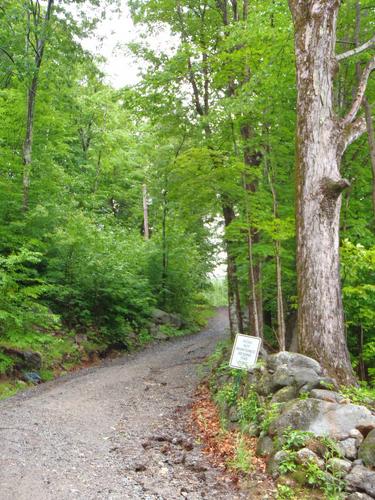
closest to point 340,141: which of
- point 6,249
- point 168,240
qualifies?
point 6,249

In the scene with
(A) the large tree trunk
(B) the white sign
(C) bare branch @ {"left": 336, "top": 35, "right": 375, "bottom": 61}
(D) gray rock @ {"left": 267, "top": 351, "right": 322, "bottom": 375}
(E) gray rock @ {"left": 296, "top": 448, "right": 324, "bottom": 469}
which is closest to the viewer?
(E) gray rock @ {"left": 296, "top": 448, "right": 324, "bottom": 469}

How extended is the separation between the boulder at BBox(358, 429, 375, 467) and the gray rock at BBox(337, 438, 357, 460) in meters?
0.06

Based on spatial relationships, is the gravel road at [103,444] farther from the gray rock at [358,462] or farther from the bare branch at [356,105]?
the bare branch at [356,105]

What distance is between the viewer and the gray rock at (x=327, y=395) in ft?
16.6

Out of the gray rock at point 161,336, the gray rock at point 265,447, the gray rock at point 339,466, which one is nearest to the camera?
the gray rock at point 339,466

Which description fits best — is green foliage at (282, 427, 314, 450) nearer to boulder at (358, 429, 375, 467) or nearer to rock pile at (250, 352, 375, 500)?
rock pile at (250, 352, 375, 500)

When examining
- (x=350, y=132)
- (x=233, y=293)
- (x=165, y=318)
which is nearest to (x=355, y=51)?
(x=350, y=132)

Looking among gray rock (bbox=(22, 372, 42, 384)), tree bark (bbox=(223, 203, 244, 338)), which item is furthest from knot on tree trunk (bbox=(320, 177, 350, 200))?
gray rock (bbox=(22, 372, 42, 384))

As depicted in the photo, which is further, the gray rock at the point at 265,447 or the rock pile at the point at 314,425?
the gray rock at the point at 265,447

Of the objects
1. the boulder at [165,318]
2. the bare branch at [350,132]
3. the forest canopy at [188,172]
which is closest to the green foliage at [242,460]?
the forest canopy at [188,172]

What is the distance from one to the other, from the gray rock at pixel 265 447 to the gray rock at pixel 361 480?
3.16ft

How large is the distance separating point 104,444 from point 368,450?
3361mm

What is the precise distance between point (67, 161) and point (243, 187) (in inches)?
482

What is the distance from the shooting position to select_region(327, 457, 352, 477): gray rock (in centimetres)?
419
